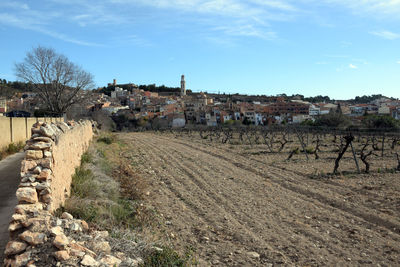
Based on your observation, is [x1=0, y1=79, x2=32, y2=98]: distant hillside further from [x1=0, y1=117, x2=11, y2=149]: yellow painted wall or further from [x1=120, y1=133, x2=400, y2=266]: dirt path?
[x1=120, y1=133, x2=400, y2=266]: dirt path

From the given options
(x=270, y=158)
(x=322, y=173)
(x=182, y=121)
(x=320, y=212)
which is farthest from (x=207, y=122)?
(x=320, y=212)

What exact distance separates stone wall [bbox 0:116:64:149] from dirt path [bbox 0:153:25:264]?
7.31 ft

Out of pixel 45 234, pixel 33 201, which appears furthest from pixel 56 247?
pixel 33 201

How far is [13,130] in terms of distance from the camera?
15.8 m

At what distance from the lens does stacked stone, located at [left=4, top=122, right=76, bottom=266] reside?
4.05 metres

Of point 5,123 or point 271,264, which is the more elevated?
point 5,123

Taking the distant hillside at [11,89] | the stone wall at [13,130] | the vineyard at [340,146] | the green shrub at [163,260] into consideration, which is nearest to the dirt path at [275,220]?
the green shrub at [163,260]

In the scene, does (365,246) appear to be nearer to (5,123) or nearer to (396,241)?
(396,241)

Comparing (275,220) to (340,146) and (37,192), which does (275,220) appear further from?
(340,146)

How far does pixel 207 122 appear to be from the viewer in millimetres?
80188

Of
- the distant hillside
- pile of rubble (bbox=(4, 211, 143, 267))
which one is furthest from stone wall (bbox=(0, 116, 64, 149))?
the distant hillside

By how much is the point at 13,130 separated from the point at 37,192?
12316 mm

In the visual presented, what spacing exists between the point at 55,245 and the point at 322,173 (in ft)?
40.4

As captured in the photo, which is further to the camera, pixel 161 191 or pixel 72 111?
pixel 72 111
